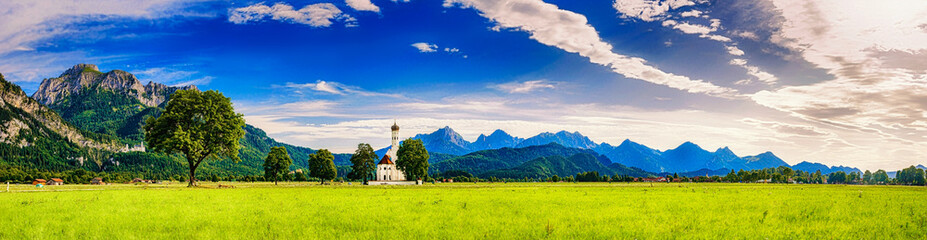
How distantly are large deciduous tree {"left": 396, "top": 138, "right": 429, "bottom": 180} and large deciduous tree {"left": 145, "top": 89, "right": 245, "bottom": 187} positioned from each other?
46.5 metres

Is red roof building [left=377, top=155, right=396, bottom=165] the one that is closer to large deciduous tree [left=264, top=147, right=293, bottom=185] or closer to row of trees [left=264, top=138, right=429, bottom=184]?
row of trees [left=264, top=138, right=429, bottom=184]

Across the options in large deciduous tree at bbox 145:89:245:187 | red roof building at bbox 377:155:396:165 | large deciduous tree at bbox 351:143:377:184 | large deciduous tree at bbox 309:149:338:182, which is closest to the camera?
large deciduous tree at bbox 145:89:245:187

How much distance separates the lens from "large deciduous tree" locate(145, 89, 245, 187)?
54.8 metres

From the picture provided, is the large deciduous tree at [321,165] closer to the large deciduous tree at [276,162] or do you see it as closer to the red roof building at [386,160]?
the large deciduous tree at [276,162]

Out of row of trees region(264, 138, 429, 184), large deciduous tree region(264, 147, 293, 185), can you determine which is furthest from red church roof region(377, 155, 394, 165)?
large deciduous tree region(264, 147, 293, 185)

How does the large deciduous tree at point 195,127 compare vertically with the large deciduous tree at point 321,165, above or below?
above

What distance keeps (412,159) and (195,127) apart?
51509 mm

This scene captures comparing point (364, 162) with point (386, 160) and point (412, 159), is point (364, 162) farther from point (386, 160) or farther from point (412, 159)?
point (386, 160)

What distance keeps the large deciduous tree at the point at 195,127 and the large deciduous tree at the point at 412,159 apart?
46484 mm

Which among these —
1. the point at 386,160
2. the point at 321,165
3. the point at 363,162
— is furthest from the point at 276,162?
the point at 386,160

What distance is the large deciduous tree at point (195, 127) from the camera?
180ft

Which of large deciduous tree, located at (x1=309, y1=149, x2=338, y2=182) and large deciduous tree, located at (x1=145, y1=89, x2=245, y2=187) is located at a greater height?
large deciduous tree, located at (x1=145, y1=89, x2=245, y2=187)

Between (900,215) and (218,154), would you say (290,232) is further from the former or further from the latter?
(218,154)

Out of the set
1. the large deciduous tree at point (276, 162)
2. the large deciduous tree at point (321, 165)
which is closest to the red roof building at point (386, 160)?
→ the large deciduous tree at point (321, 165)
